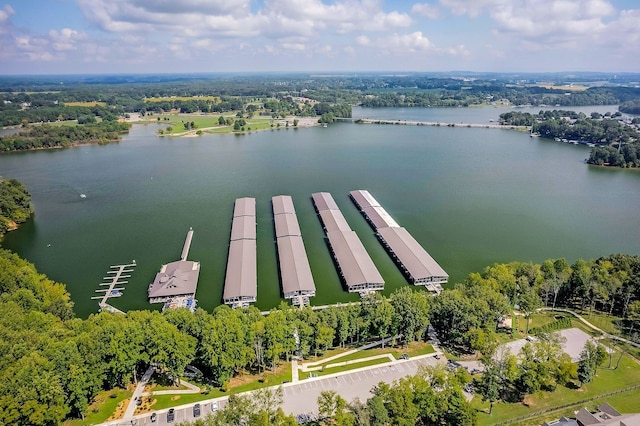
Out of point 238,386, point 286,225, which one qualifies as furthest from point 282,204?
point 238,386

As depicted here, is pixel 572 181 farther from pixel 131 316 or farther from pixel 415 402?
pixel 131 316

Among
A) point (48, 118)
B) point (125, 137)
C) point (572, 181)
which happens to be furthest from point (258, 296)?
point (48, 118)

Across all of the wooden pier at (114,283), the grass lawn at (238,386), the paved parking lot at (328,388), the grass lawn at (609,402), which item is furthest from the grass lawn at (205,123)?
the grass lawn at (609,402)

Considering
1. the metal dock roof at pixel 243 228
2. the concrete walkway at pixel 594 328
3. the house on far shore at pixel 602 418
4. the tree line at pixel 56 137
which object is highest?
the tree line at pixel 56 137

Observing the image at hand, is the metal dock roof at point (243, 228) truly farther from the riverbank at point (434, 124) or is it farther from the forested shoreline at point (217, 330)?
the riverbank at point (434, 124)

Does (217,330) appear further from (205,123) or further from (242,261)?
(205,123)

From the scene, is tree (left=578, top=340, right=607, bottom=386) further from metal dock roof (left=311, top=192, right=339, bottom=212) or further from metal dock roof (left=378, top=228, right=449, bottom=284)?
metal dock roof (left=311, top=192, right=339, bottom=212)

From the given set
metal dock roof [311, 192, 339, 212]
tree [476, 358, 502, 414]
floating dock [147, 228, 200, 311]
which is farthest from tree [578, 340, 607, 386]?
metal dock roof [311, 192, 339, 212]
